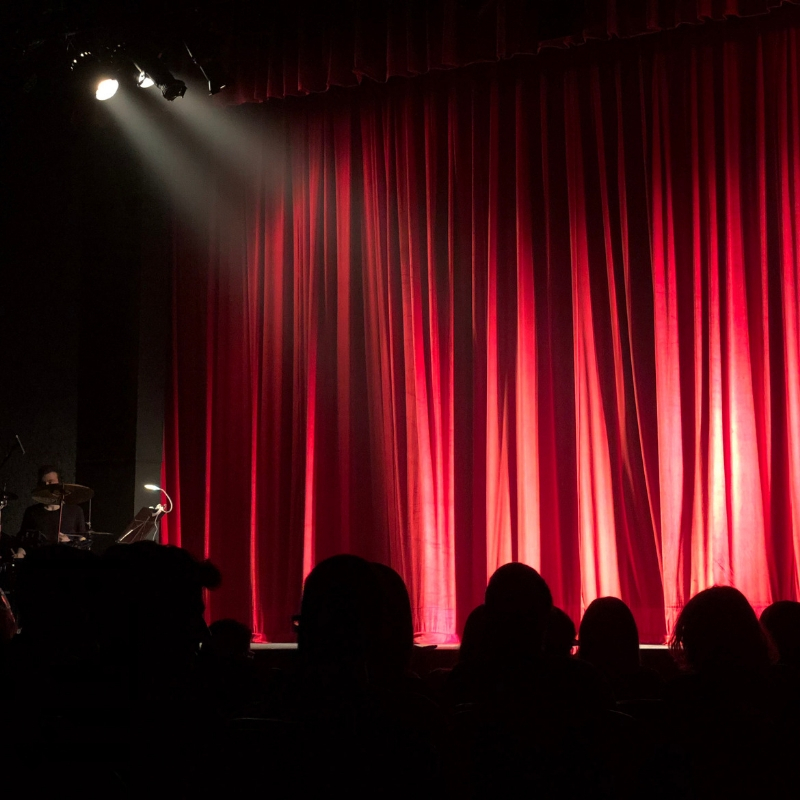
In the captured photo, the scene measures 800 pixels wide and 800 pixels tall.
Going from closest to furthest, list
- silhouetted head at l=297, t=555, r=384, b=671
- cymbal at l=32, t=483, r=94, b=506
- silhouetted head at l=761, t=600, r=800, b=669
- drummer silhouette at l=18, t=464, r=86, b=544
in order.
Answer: silhouetted head at l=297, t=555, r=384, b=671
silhouetted head at l=761, t=600, r=800, b=669
cymbal at l=32, t=483, r=94, b=506
drummer silhouette at l=18, t=464, r=86, b=544

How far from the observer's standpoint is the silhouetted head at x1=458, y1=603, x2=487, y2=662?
2.35m

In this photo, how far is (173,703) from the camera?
1.99 meters

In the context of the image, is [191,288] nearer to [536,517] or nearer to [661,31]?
[536,517]

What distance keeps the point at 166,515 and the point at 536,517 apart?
2.62m

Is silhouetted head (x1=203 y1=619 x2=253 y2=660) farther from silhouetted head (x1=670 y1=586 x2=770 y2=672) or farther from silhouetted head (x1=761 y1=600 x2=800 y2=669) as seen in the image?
silhouetted head (x1=761 y1=600 x2=800 y2=669)

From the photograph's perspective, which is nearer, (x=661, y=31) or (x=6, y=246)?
(x=661, y=31)

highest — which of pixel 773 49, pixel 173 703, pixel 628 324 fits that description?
pixel 773 49

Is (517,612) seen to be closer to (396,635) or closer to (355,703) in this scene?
(396,635)

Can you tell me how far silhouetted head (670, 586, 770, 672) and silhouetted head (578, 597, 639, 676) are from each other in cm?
58

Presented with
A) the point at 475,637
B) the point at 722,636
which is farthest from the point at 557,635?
the point at 722,636

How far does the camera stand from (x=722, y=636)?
7.02ft

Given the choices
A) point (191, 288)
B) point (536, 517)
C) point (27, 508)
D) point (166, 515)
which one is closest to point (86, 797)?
point (536, 517)

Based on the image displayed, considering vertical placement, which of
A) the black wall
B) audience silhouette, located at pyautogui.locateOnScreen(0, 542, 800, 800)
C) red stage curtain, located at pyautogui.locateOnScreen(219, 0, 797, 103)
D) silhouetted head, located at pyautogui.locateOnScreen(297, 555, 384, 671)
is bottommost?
audience silhouette, located at pyautogui.locateOnScreen(0, 542, 800, 800)

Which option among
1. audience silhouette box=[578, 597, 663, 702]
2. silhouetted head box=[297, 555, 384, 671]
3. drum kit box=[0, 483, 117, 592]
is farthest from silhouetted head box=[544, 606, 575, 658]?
drum kit box=[0, 483, 117, 592]
